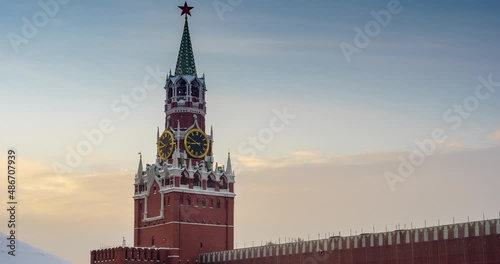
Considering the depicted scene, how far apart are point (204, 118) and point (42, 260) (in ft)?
215

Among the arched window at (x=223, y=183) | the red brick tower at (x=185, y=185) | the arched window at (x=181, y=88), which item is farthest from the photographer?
the arched window at (x=181, y=88)

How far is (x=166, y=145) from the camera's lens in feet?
468

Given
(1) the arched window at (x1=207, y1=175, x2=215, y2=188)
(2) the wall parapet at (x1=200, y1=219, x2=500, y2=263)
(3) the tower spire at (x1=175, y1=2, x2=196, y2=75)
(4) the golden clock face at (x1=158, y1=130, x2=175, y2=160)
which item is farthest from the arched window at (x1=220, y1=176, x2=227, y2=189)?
(3) the tower spire at (x1=175, y1=2, x2=196, y2=75)

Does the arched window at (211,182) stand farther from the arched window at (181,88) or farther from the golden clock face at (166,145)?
the arched window at (181,88)

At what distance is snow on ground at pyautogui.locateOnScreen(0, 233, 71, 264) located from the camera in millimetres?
80062

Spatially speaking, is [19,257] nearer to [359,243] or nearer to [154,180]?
[359,243]

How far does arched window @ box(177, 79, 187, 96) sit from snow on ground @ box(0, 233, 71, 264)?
6100 cm

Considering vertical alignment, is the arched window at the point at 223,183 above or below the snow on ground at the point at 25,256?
above

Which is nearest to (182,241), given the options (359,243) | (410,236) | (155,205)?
(155,205)

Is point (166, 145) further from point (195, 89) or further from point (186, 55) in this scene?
point (186, 55)

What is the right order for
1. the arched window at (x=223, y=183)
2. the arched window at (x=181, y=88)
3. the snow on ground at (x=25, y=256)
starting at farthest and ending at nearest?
the arched window at (x=181, y=88) → the arched window at (x=223, y=183) → the snow on ground at (x=25, y=256)

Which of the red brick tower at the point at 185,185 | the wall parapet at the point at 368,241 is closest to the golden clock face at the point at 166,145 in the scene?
the red brick tower at the point at 185,185

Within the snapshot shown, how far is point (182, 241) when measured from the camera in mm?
135125

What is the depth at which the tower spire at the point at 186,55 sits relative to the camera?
145750mm
